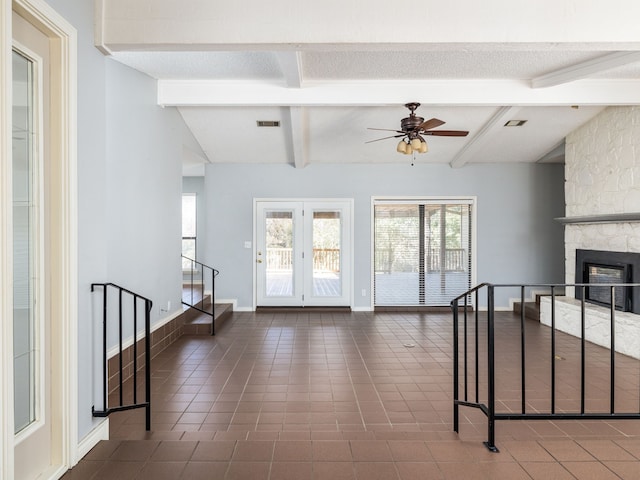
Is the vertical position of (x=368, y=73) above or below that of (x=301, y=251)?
above

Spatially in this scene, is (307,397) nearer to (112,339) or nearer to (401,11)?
(112,339)

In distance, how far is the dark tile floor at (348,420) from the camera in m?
2.07

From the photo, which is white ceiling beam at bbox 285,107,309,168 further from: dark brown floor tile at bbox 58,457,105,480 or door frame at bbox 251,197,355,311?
dark brown floor tile at bbox 58,457,105,480

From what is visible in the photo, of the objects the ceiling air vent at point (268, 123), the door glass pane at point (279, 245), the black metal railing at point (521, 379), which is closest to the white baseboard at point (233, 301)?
the door glass pane at point (279, 245)

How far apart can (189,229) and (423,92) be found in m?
6.81

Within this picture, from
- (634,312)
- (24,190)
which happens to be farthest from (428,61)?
(634,312)

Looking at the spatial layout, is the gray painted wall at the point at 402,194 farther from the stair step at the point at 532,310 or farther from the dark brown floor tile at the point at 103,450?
the dark brown floor tile at the point at 103,450

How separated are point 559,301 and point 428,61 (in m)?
3.93

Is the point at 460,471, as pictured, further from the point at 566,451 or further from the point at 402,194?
the point at 402,194

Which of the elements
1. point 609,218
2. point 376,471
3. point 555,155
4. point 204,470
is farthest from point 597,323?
point 204,470

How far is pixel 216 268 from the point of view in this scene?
7.07 m

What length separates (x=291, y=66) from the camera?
12.4 feet

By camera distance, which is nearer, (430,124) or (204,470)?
(204,470)

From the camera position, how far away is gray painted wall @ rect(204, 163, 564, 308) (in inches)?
277
